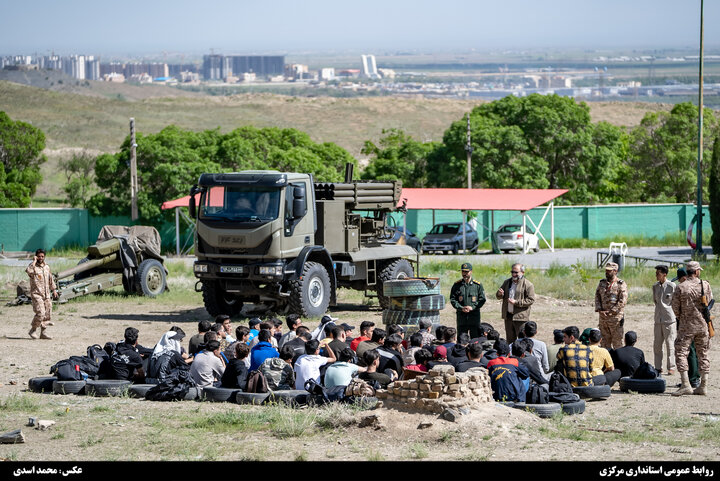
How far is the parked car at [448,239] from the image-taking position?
132 feet

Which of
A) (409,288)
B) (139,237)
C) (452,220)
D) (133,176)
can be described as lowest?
(409,288)

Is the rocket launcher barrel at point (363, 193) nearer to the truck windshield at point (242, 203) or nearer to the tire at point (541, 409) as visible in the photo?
the truck windshield at point (242, 203)

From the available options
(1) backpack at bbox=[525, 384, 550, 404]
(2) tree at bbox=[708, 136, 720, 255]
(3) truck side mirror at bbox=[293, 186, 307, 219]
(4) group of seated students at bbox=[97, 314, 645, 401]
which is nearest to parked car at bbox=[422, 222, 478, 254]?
(2) tree at bbox=[708, 136, 720, 255]

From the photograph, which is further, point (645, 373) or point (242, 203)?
point (242, 203)

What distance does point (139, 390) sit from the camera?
13758 mm

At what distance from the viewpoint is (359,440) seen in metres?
10.9

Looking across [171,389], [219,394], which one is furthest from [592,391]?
[171,389]

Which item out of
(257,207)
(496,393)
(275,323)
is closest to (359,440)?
(496,393)

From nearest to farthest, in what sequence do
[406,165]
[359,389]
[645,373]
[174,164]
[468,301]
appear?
→ [359,389]
[645,373]
[468,301]
[174,164]
[406,165]

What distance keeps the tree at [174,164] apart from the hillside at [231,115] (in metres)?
36.2

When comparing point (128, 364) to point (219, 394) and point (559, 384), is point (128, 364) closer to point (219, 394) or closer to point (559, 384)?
point (219, 394)

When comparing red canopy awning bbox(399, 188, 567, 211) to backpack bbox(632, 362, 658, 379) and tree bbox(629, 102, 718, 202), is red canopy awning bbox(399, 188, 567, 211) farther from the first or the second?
backpack bbox(632, 362, 658, 379)

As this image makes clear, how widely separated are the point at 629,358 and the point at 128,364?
278 inches
